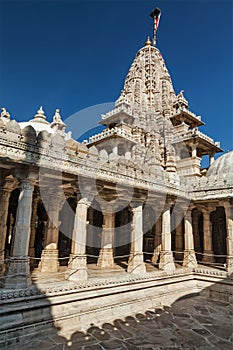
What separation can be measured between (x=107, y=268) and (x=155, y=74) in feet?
103

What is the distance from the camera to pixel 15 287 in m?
7.20

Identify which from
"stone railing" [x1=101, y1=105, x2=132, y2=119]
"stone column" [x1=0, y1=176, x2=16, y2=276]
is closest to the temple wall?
"stone column" [x1=0, y1=176, x2=16, y2=276]

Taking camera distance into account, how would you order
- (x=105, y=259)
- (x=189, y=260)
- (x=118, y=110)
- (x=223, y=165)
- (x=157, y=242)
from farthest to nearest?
(x=118, y=110) → (x=223, y=165) → (x=157, y=242) → (x=189, y=260) → (x=105, y=259)

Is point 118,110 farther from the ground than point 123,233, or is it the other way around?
point 118,110

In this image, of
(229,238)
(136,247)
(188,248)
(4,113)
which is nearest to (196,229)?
(188,248)

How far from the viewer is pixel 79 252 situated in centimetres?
909

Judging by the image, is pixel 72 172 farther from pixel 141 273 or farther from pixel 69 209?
pixel 69 209

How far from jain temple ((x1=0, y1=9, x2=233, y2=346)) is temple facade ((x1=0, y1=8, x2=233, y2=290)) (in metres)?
0.04

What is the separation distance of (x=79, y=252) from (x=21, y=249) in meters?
2.26

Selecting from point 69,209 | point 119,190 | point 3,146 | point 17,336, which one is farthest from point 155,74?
point 17,336

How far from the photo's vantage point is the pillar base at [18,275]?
7.25 meters

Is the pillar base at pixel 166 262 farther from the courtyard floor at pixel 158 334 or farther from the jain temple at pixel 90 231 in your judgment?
the courtyard floor at pixel 158 334

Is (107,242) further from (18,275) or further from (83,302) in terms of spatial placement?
(18,275)

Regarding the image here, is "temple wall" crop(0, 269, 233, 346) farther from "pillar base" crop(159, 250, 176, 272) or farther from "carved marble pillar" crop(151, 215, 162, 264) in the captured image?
"carved marble pillar" crop(151, 215, 162, 264)
